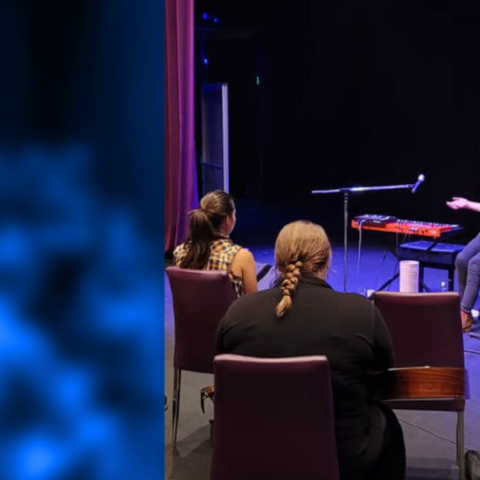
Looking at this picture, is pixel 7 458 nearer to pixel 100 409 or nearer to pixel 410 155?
pixel 100 409

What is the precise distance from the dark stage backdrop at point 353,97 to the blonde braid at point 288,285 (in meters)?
6.54

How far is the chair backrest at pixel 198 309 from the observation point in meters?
2.86

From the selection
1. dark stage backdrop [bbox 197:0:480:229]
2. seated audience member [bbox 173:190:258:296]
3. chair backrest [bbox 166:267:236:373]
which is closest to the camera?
chair backrest [bbox 166:267:236:373]

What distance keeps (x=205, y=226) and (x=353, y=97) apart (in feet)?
23.9

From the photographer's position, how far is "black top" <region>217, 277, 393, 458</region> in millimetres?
1946

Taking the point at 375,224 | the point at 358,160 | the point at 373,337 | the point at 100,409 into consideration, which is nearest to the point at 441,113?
the point at 358,160

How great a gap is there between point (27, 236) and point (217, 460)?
1294 millimetres

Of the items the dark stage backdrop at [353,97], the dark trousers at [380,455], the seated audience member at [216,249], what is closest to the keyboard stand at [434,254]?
the seated audience member at [216,249]

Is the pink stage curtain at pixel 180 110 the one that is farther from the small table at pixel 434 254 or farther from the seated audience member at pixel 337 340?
the seated audience member at pixel 337 340

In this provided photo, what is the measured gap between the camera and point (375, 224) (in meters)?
5.17

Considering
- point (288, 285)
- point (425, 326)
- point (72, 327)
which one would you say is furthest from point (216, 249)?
point (72, 327)

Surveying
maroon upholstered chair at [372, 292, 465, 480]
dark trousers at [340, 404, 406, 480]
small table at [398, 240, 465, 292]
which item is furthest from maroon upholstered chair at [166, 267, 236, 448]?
small table at [398, 240, 465, 292]

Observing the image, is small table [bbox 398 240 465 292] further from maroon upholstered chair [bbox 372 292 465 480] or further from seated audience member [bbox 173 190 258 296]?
maroon upholstered chair [bbox 372 292 465 480]

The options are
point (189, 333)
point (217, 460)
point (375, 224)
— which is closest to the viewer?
point (217, 460)
